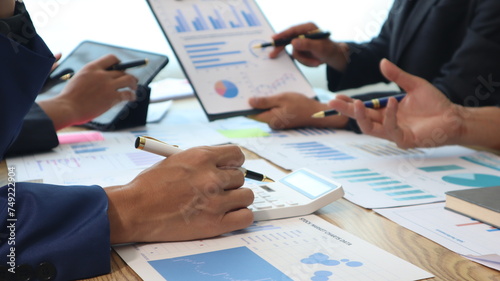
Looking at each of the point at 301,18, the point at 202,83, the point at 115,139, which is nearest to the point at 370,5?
the point at 301,18

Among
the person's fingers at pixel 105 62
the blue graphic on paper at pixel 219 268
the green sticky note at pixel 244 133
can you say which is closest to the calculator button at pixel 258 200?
the blue graphic on paper at pixel 219 268

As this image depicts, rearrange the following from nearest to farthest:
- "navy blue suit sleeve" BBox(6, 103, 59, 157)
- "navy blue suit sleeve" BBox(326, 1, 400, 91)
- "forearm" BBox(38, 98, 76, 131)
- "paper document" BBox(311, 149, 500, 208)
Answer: "paper document" BBox(311, 149, 500, 208) < "navy blue suit sleeve" BBox(6, 103, 59, 157) < "forearm" BBox(38, 98, 76, 131) < "navy blue suit sleeve" BBox(326, 1, 400, 91)

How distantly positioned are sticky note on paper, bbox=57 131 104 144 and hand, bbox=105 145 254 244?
1.91ft

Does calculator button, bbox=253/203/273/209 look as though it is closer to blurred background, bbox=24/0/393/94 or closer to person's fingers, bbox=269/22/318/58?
person's fingers, bbox=269/22/318/58

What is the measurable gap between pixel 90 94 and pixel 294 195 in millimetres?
684

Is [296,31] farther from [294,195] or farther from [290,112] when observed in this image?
[294,195]

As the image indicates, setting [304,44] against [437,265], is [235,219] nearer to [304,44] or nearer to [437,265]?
[437,265]

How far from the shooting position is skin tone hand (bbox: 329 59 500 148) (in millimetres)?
1271

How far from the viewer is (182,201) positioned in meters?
0.80

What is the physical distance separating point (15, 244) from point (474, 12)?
51.2 inches

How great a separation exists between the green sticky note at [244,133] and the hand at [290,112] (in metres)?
0.03

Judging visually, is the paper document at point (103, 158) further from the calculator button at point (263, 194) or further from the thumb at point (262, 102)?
the calculator button at point (263, 194)

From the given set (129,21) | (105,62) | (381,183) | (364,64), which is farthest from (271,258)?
(129,21)

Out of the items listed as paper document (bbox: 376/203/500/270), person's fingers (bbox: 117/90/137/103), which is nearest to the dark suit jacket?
paper document (bbox: 376/203/500/270)
